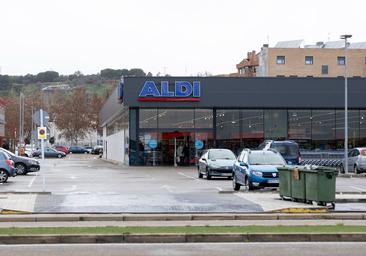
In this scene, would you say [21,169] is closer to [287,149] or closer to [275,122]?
[287,149]

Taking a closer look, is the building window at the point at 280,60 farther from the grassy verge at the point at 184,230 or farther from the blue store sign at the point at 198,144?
the grassy verge at the point at 184,230

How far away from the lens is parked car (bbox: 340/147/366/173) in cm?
3922

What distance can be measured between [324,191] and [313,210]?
1.12 meters

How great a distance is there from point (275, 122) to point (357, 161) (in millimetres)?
→ 14521

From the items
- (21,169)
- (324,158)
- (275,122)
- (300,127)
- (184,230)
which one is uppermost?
(275,122)

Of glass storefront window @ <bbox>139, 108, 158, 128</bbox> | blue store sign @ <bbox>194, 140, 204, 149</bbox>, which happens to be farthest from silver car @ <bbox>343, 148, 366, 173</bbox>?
glass storefront window @ <bbox>139, 108, 158, 128</bbox>

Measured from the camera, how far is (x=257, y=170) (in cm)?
2558

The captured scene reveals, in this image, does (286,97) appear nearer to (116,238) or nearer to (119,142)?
(119,142)

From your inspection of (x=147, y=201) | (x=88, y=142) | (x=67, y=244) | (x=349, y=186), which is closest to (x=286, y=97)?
(x=349, y=186)

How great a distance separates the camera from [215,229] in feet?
49.0

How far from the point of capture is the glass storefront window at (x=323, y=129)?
176 feet

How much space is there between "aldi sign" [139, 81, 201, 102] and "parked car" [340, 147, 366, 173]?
13.7m

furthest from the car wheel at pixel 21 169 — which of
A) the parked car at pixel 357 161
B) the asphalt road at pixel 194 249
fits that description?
the asphalt road at pixel 194 249

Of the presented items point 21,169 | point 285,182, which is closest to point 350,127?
point 21,169
